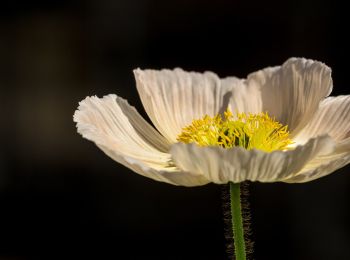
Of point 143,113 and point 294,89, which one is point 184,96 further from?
point 143,113

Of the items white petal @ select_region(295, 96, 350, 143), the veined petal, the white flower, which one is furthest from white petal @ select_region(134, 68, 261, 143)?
the veined petal

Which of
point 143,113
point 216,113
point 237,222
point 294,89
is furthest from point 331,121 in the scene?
point 143,113

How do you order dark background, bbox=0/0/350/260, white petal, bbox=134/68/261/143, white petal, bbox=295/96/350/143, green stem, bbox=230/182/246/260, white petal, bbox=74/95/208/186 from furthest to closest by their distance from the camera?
dark background, bbox=0/0/350/260
white petal, bbox=134/68/261/143
white petal, bbox=295/96/350/143
white petal, bbox=74/95/208/186
green stem, bbox=230/182/246/260

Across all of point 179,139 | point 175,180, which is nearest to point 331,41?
point 179,139

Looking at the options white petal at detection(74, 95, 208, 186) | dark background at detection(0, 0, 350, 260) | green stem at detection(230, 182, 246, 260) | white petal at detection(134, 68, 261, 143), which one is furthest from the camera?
dark background at detection(0, 0, 350, 260)

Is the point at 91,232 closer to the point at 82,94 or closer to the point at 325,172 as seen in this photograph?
the point at 82,94

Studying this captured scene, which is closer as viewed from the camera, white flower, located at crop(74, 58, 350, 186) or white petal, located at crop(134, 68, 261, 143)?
white flower, located at crop(74, 58, 350, 186)

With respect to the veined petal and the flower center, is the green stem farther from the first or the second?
the flower center

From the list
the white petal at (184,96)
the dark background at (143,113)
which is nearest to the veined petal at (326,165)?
the white petal at (184,96)

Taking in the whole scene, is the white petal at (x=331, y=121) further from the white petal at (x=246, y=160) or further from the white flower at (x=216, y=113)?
the white petal at (x=246, y=160)

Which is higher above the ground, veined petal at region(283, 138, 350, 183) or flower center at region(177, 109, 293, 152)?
flower center at region(177, 109, 293, 152)
